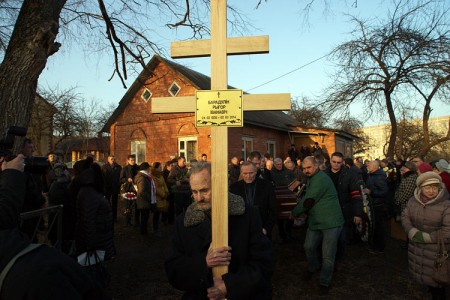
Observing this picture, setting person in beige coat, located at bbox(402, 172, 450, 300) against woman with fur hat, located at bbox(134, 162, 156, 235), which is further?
woman with fur hat, located at bbox(134, 162, 156, 235)

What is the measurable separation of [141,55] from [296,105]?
1515 inches

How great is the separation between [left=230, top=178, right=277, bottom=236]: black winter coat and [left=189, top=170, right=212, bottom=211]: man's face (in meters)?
2.76

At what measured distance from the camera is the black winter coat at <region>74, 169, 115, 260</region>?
13.9ft

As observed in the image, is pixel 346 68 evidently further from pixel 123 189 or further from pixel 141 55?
pixel 123 189

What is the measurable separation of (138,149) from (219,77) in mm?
19677

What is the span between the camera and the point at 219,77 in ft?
7.80

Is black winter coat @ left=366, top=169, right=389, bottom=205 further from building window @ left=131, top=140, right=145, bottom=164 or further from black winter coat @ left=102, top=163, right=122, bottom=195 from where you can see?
building window @ left=131, top=140, right=145, bottom=164

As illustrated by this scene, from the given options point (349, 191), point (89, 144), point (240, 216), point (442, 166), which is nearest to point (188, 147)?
point (349, 191)

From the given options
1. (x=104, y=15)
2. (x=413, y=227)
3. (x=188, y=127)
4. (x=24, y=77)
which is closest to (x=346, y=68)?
(x=188, y=127)

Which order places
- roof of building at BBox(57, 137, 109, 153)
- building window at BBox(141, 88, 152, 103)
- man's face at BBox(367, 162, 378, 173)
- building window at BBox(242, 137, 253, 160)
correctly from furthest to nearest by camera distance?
roof of building at BBox(57, 137, 109, 153) < building window at BBox(141, 88, 152, 103) < building window at BBox(242, 137, 253, 160) < man's face at BBox(367, 162, 378, 173)

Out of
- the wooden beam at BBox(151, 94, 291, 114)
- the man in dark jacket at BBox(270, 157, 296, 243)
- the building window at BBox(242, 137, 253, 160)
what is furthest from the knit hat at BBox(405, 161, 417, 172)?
the building window at BBox(242, 137, 253, 160)

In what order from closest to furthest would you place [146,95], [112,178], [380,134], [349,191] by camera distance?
[349,191] → [112,178] → [146,95] → [380,134]

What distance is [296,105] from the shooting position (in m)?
45.4

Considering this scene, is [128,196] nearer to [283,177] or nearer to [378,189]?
[283,177]
